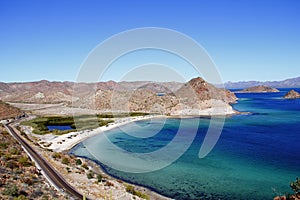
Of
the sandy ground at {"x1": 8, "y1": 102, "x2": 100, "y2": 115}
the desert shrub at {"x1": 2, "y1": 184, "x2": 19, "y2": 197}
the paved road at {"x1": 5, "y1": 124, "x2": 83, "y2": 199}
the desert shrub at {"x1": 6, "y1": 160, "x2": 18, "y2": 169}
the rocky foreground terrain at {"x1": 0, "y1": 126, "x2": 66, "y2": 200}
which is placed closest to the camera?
the desert shrub at {"x1": 2, "y1": 184, "x2": 19, "y2": 197}

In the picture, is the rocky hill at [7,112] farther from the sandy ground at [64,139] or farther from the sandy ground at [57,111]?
the sandy ground at [64,139]

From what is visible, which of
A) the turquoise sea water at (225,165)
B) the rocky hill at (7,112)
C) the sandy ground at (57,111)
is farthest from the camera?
the sandy ground at (57,111)

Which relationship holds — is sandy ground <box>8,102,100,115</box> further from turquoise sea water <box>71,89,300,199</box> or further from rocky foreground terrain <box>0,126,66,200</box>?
rocky foreground terrain <box>0,126,66,200</box>

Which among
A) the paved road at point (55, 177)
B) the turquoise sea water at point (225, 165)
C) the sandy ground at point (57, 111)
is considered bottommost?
the turquoise sea water at point (225, 165)

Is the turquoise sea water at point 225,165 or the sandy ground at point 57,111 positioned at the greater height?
the sandy ground at point 57,111

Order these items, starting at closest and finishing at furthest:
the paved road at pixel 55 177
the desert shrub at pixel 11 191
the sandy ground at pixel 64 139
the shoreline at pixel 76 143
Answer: the desert shrub at pixel 11 191
the paved road at pixel 55 177
the shoreline at pixel 76 143
the sandy ground at pixel 64 139

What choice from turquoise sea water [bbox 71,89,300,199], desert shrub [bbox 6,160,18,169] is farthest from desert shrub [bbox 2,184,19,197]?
turquoise sea water [bbox 71,89,300,199]

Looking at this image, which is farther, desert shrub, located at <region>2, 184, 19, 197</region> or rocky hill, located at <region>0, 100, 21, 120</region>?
rocky hill, located at <region>0, 100, 21, 120</region>

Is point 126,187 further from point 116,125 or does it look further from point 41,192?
point 116,125

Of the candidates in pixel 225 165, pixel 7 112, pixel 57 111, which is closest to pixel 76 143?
pixel 225 165

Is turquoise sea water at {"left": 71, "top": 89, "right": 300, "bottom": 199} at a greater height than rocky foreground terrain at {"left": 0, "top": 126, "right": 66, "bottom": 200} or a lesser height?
lesser

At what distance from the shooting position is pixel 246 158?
36.5 m

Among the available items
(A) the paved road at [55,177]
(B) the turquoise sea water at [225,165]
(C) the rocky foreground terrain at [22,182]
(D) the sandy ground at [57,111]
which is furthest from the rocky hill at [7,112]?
(C) the rocky foreground terrain at [22,182]

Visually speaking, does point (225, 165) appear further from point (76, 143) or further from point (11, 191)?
point (76, 143)
